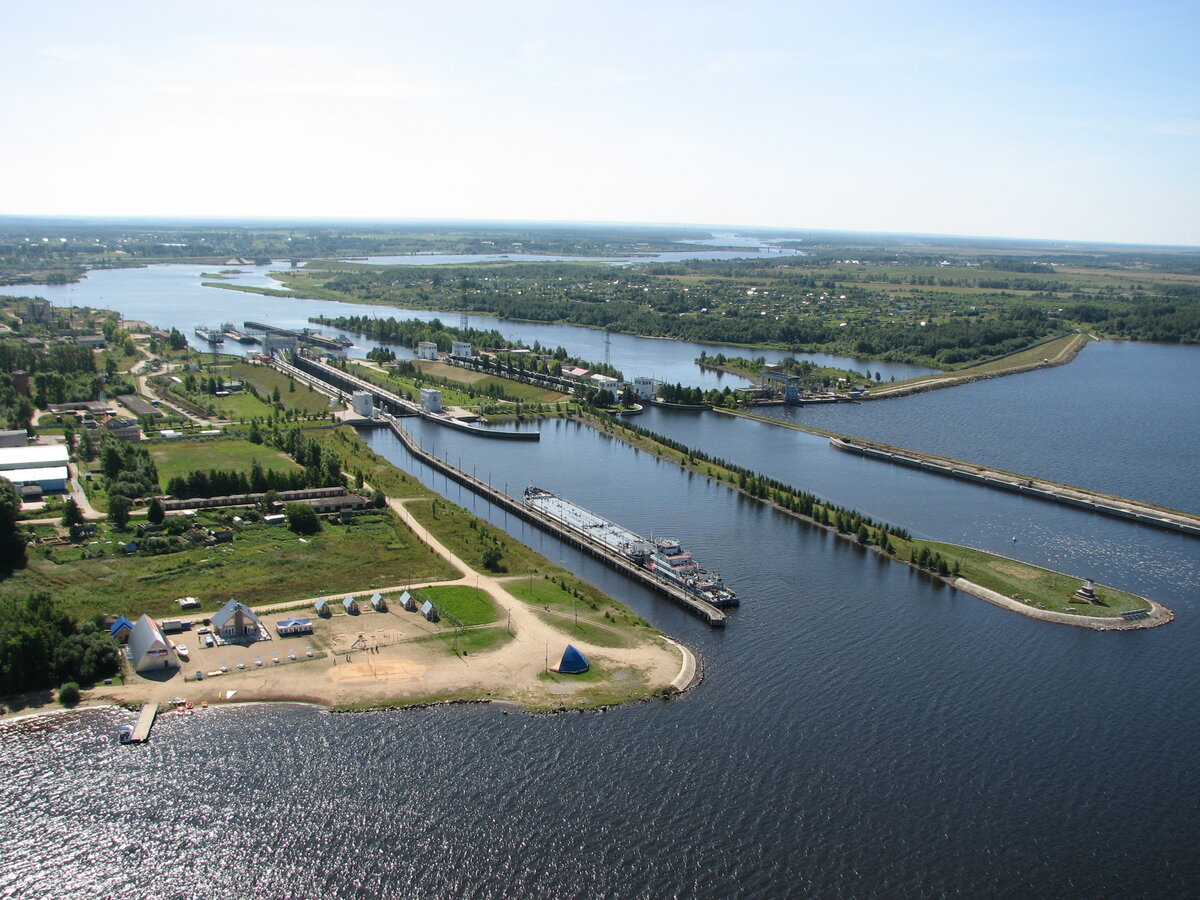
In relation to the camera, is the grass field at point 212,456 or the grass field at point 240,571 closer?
the grass field at point 240,571

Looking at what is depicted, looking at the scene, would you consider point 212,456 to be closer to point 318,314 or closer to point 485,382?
point 485,382

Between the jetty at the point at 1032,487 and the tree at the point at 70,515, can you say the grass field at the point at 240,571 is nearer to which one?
the tree at the point at 70,515

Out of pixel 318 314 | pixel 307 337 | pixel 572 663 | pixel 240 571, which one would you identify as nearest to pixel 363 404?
pixel 240 571

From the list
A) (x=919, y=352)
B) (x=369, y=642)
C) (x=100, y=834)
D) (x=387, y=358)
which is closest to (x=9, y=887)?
(x=100, y=834)

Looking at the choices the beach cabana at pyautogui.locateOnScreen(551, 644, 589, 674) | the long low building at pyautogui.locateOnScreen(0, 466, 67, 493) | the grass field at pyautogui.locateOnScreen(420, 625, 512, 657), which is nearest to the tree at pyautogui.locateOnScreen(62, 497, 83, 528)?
the long low building at pyautogui.locateOnScreen(0, 466, 67, 493)

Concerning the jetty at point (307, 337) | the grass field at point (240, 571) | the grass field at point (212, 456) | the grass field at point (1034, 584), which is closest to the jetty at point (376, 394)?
the jetty at point (307, 337)

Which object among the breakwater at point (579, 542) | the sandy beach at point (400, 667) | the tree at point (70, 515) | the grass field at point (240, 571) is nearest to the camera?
the sandy beach at point (400, 667)

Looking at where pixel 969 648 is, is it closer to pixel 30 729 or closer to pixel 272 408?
pixel 30 729
